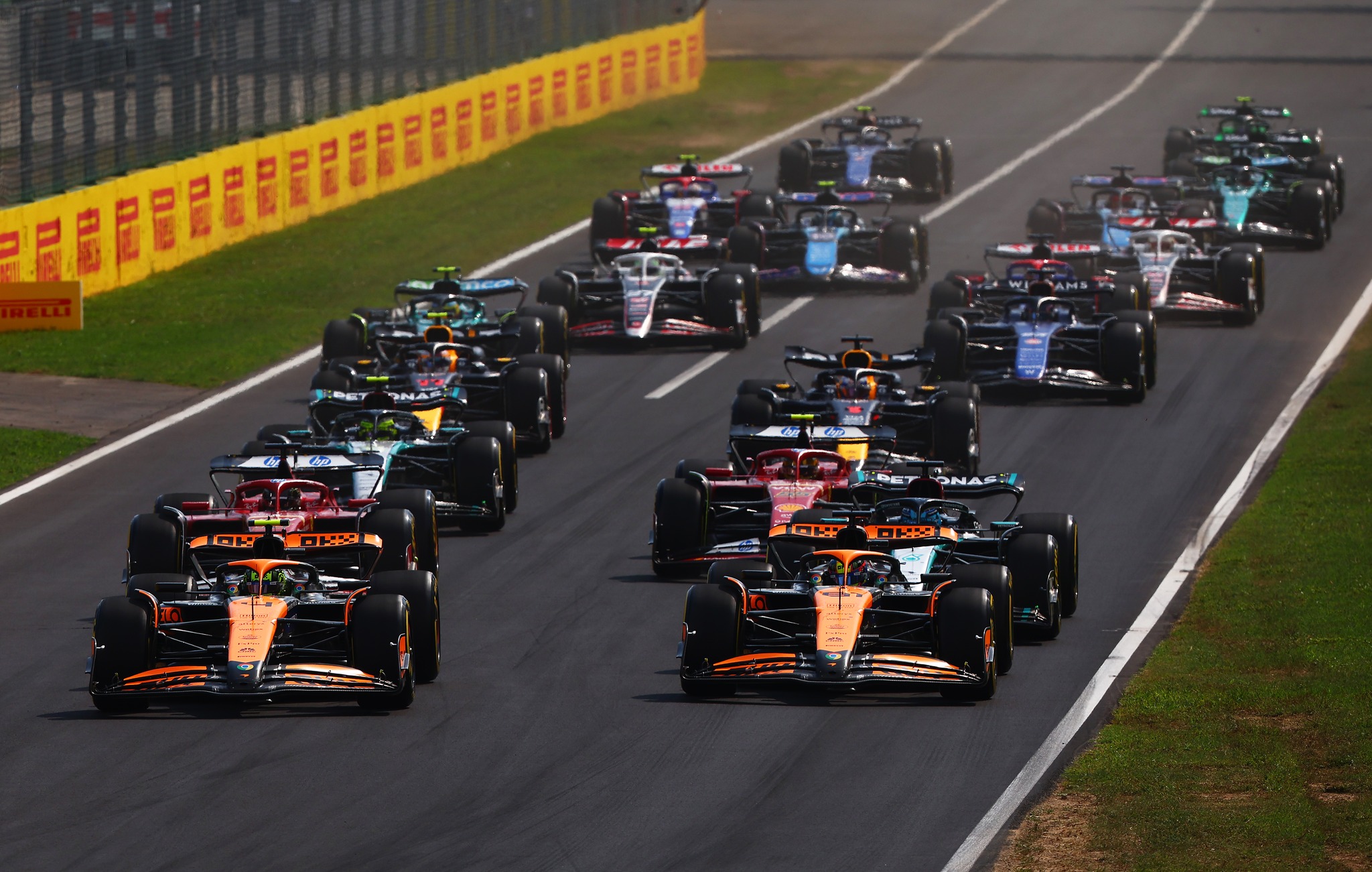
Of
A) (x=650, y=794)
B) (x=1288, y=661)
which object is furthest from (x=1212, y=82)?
(x=650, y=794)

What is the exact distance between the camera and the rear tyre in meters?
24.9

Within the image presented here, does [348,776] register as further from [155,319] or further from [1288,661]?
[155,319]

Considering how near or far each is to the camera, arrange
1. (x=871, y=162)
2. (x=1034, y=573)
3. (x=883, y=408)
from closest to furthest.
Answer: (x=1034, y=573) < (x=883, y=408) < (x=871, y=162)

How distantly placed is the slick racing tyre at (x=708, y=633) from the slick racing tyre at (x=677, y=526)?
4.19 metres

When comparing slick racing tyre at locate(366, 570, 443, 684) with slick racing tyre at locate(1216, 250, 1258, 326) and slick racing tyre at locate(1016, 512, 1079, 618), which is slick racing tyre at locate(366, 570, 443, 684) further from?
slick racing tyre at locate(1216, 250, 1258, 326)

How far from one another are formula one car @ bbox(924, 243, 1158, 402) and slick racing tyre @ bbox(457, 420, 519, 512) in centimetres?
767

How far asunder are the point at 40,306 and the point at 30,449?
760 cm

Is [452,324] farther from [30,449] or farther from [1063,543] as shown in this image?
[1063,543]

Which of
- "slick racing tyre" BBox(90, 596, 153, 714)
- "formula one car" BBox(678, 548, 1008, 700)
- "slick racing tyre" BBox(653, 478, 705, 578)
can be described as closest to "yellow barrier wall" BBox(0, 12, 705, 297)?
"slick racing tyre" BBox(653, 478, 705, 578)

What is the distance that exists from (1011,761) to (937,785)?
31.3 inches

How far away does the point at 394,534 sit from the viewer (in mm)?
21281

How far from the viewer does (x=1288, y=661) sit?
19.7 m

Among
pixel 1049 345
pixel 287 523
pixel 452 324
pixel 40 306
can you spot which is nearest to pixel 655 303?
pixel 452 324

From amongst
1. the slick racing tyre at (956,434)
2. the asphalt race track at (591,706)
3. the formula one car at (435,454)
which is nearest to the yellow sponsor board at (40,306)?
the asphalt race track at (591,706)
